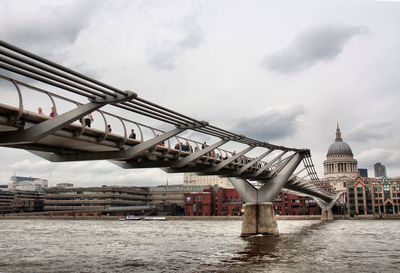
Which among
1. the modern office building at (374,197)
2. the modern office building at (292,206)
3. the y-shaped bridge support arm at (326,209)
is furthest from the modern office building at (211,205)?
the modern office building at (374,197)

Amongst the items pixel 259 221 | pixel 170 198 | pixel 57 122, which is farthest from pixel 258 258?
pixel 170 198

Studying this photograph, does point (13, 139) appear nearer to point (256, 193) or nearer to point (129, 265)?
point (129, 265)

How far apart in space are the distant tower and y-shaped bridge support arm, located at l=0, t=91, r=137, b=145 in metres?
172

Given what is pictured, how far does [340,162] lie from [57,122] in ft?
580

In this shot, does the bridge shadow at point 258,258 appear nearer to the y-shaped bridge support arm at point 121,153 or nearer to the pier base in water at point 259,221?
the y-shaped bridge support arm at point 121,153

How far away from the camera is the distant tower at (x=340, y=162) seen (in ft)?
599

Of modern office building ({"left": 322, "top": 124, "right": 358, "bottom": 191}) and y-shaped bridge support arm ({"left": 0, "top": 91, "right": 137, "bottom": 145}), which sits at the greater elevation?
modern office building ({"left": 322, "top": 124, "right": 358, "bottom": 191})

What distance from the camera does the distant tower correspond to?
18262 centimetres

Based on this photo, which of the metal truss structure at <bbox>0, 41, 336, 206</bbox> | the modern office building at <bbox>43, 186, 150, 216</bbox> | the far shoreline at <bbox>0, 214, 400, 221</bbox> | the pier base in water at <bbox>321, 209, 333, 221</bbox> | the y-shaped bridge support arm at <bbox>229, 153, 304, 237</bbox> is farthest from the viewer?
the modern office building at <bbox>43, 186, 150, 216</bbox>

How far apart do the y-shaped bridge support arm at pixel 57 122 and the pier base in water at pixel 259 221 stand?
29850 mm

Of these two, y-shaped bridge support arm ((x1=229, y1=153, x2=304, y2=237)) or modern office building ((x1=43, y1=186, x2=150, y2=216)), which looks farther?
modern office building ((x1=43, y1=186, x2=150, y2=216))

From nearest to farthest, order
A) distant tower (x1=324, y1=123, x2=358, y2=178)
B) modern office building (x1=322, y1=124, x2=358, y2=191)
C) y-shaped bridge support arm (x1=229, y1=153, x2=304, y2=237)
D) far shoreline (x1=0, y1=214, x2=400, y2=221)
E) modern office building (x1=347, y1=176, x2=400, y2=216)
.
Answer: y-shaped bridge support arm (x1=229, y1=153, x2=304, y2=237) → far shoreline (x1=0, y1=214, x2=400, y2=221) → modern office building (x1=347, y1=176, x2=400, y2=216) → modern office building (x1=322, y1=124, x2=358, y2=191) → distant tower (x1=324, y1=123, x2=358, y2=178)

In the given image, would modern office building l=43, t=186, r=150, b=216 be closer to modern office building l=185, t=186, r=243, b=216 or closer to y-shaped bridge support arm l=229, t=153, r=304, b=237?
modern office building l=185, t=186, r=243, b=216

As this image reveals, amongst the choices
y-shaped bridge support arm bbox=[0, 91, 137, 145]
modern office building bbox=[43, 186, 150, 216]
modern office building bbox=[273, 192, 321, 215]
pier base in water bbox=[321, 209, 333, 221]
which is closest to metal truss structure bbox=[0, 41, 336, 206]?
y-shaped bridge support arm bbox=[0, 91, 137, 145]
